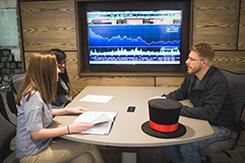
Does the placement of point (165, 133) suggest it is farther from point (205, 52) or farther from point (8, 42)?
point (8, 42)

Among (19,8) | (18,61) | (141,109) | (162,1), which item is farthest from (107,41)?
(18,61)

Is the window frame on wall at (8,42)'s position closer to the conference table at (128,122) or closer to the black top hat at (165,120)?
A: the conference table at (128,122)

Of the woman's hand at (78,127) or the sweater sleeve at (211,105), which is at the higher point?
the sweater sleeve at (211,105)

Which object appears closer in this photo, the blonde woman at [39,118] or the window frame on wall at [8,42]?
the blonde woman at [39,118]

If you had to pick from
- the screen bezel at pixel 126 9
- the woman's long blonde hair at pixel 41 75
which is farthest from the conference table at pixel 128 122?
the screen bezel at pixel 126 9

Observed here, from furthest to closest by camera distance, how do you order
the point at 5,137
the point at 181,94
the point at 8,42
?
1. the point at 8,42
2. the point at 181,94
3. the point at 5,137

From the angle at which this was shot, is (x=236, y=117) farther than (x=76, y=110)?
Yes

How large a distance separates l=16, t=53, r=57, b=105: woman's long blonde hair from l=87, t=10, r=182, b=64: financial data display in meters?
1.58

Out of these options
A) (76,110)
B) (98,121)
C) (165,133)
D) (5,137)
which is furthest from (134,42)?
(5,137)

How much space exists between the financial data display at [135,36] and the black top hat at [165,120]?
5.13 feet

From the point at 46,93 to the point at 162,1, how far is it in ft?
6.45

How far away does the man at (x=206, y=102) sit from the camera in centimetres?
197

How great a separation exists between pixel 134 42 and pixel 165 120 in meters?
1.72

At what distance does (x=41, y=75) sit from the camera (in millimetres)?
1724
